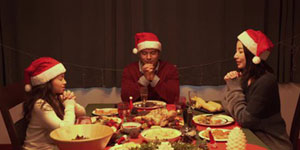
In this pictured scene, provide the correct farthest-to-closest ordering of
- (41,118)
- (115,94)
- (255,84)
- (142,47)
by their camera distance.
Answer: (115,94), (142,47), (255,84), (41,118)

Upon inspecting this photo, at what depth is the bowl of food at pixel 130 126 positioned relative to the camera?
184cm

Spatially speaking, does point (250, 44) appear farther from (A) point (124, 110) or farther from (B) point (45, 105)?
(B) point (45, 105)

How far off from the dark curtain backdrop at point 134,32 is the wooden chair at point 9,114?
4.67 feet

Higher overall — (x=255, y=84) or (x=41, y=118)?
(x=255, y=84)

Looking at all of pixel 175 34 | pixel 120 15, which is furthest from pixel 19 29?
pixel 175 34

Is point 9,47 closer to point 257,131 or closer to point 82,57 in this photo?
point 82,57

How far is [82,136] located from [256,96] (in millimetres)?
1195

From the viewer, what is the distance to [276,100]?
2.23 meters

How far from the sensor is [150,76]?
3086 mm

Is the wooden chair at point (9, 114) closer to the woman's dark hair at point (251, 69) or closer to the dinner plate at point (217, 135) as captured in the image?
the dinner plate at point (217, 135)

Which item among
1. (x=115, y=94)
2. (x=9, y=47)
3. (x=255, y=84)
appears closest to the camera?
(x=255, y=84)

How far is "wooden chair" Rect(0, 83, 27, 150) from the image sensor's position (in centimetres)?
193

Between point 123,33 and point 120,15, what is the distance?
7.9 inches

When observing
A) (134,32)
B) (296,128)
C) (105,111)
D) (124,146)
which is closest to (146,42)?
(134,32)
